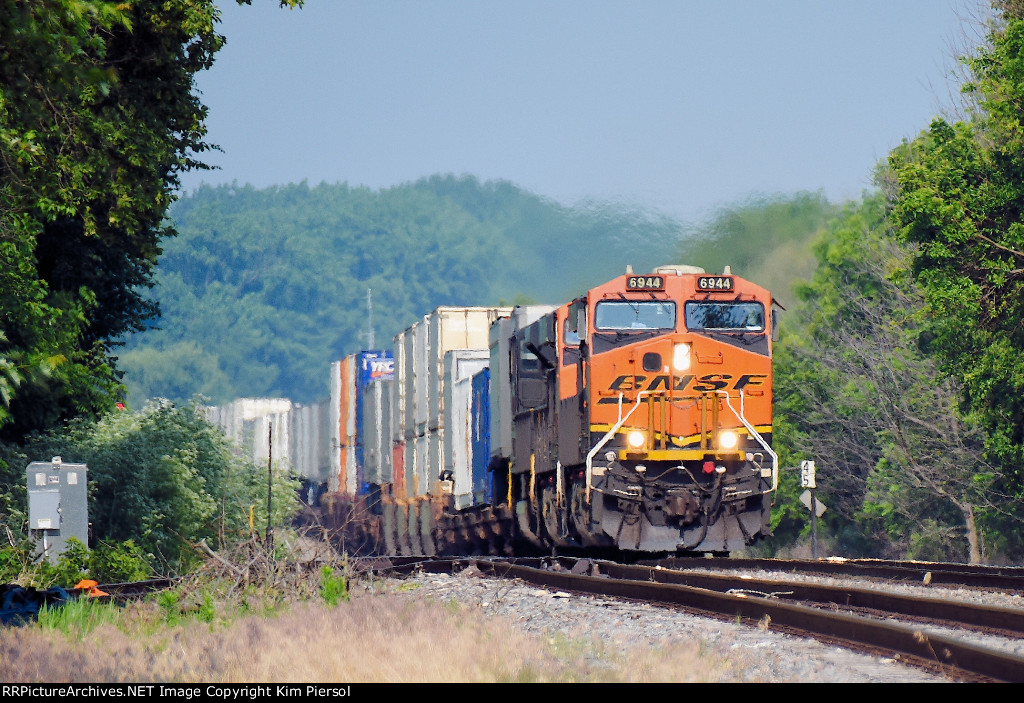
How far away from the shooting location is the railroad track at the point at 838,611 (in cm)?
776

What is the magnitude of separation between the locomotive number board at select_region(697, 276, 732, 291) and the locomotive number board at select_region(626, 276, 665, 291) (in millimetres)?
561

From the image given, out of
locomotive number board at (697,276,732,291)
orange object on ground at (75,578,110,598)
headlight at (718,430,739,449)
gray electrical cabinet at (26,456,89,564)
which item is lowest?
orange object on ground at (75,578,110,598)

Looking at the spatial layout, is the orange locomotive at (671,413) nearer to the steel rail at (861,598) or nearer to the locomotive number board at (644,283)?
the locomotive number board at (644,283)

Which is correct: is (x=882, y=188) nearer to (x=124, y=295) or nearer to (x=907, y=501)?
(x=907, y=501)

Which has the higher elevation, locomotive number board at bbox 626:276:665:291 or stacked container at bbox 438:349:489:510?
locomotive number board at bbox 626:276:665:291

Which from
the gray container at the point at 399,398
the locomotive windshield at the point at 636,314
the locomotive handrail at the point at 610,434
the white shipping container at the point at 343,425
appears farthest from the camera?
the white shipping container at the point at 343,425

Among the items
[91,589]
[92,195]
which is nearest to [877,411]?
[92,195]

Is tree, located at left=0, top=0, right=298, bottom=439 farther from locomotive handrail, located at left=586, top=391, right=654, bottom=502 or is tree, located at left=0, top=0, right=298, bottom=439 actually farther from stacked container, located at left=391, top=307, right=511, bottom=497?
stacked container, located at left=391, top=307, right=511, bottom=497

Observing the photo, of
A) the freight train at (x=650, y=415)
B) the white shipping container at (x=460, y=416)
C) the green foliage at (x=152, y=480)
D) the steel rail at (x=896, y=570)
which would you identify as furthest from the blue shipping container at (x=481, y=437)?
the steel rail at (x=896, y=570)

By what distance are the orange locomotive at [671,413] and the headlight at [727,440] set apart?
0.01 m

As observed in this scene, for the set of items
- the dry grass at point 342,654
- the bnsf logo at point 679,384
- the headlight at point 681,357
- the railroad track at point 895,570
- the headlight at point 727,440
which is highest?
the headlight at point 681,357

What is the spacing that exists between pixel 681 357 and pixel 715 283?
126cm

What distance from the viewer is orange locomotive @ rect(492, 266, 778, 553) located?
1947 cm

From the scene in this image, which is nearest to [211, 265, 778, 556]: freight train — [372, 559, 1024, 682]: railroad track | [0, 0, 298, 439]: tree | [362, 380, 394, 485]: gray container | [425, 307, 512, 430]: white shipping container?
[372, 559, 1024, 682]: railroad track
